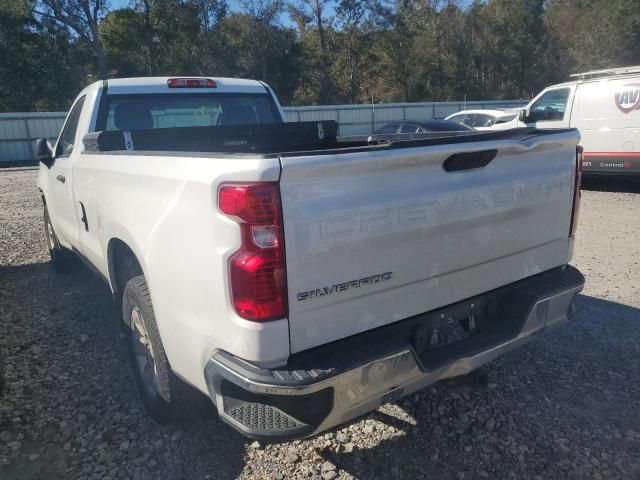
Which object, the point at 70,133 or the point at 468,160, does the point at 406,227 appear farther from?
the point at 70,133

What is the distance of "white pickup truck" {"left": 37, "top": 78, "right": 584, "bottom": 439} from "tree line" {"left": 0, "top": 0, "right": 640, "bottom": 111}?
37474 millimetres

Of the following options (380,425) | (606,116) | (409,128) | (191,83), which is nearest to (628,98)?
(606,116)

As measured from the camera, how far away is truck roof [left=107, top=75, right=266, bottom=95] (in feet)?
14.4

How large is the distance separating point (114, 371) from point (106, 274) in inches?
29.0

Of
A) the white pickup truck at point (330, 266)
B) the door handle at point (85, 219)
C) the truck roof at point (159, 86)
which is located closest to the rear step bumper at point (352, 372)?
the white pickup truck at point (330, 266)

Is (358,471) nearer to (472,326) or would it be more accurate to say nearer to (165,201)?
(472,326)

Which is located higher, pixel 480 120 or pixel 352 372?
pixel 352 372

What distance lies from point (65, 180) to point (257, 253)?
3.10 meters

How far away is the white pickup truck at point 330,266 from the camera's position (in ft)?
6.42

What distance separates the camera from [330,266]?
80.0 inches

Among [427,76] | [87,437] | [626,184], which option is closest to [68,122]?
[87,437]

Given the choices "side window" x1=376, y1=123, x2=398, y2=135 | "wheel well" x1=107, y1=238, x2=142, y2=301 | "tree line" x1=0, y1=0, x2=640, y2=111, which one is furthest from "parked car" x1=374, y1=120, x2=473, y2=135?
"tree line" x1=0, y1=0, x2=640, y2=111

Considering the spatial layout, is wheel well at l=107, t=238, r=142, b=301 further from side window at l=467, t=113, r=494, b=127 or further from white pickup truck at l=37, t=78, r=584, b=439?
side window at l=467, t=113, r=494, b=127

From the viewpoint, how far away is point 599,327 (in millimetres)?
4160
